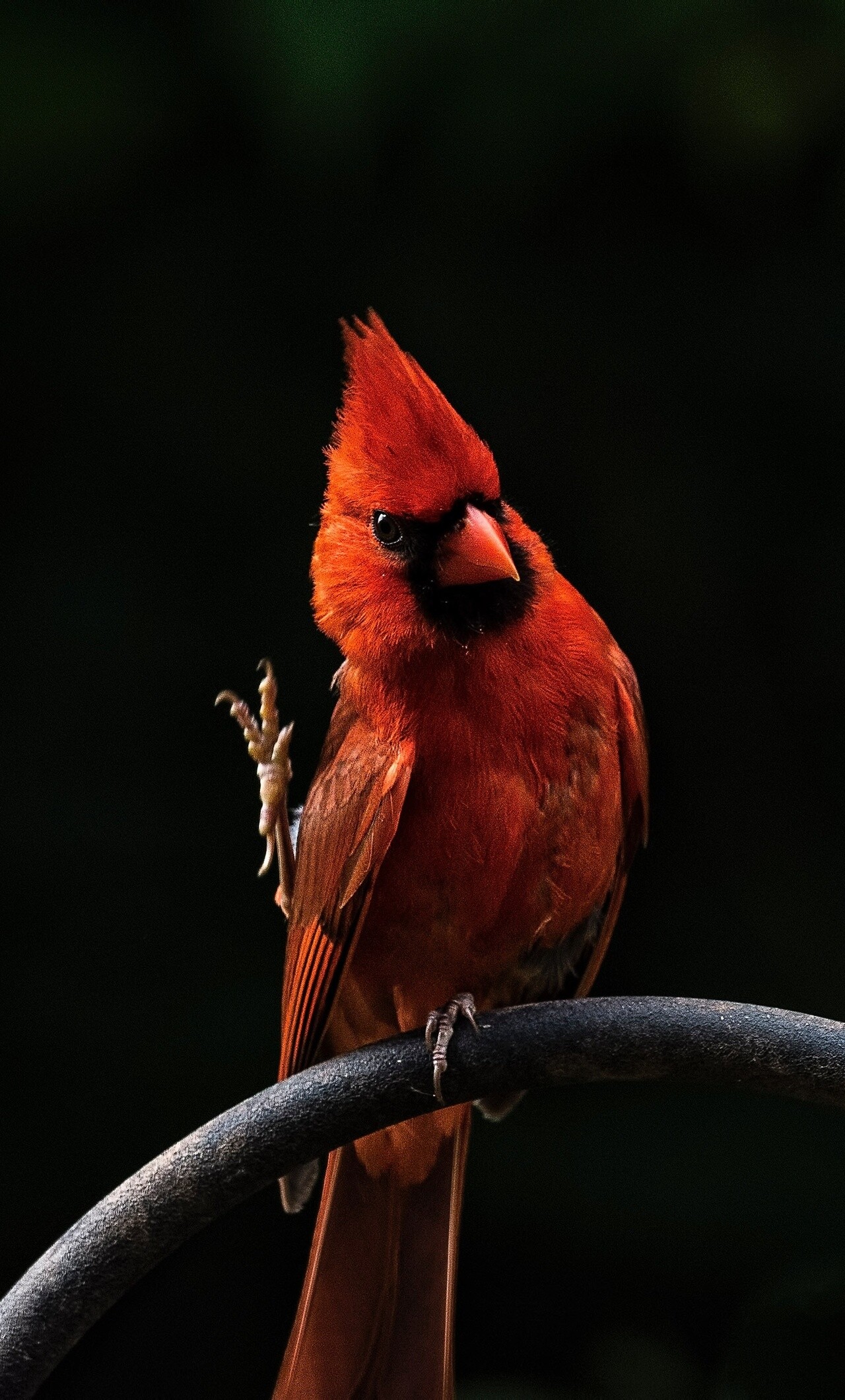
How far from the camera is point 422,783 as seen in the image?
57.4 inches

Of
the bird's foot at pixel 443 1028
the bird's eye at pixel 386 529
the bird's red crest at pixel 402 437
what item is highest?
the bird's red crest at pixel 402 437

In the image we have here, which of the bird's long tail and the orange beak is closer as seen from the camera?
the orange beak

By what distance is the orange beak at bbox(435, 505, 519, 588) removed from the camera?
4.46ft

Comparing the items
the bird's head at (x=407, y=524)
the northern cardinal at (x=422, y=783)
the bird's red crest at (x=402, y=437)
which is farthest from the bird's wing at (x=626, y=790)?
the bird's red crest at (x=402, y=437)

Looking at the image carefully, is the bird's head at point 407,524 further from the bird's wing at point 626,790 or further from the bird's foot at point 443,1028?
the bird's foot at point 443,1028

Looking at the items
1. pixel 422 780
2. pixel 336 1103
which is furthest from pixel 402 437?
pixel 336 1103

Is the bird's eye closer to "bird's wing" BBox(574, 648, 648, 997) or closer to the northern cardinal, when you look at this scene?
the northern cardinal

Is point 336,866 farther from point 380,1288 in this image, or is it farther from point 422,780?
point 380,1288

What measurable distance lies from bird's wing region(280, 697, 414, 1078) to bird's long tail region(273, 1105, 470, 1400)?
18cm

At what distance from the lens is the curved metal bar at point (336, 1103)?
1.13 metres

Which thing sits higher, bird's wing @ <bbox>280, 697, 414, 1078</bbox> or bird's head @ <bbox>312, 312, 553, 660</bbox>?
bird's head @ <bbox>312, 312, 553, 660</bbox>

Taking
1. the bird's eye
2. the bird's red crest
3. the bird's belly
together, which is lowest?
the bird's belly

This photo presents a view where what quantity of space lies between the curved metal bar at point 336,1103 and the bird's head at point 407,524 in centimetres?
37

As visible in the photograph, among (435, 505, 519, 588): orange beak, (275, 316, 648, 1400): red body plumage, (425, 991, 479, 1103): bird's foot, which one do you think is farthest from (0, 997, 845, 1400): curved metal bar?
(435, 505, 519, 588): orange beak
